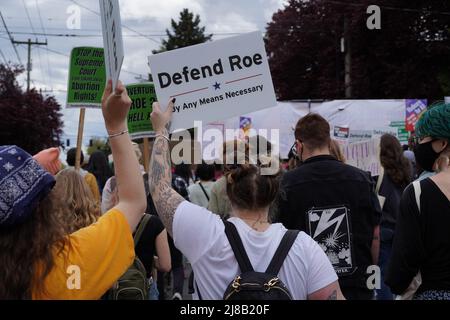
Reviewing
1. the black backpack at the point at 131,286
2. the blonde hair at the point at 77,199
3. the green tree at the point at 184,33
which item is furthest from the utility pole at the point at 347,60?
the green tree at the point at 184,33

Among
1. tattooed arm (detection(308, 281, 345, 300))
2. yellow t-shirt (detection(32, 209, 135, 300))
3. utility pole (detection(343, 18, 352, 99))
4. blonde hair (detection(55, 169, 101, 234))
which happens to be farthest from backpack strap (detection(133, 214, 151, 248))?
utility pole (detection(343, 18, 352, 99))

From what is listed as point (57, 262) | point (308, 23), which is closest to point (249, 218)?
point (57, 262)

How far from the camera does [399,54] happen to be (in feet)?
81.0

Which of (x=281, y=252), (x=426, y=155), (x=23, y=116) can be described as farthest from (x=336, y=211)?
(x=23, y=116)

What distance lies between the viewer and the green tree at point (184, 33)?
5931 cm

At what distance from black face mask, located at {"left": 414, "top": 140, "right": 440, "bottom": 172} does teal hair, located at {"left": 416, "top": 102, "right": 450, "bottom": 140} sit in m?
0.05

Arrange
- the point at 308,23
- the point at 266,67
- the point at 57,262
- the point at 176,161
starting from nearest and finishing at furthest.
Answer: the point at 57,262
the point at 266,67
the point at 176,161
the point at 308,23

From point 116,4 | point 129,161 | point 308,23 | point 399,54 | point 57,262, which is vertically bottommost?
point 57,262

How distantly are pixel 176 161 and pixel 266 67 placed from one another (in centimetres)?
81

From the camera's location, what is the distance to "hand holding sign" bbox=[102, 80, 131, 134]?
1948 mm

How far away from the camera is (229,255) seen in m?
2.35

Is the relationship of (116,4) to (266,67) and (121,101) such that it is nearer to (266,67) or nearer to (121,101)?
(121,101)

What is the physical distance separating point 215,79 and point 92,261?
1.56m

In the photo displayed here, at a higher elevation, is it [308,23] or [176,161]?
[308,23]
